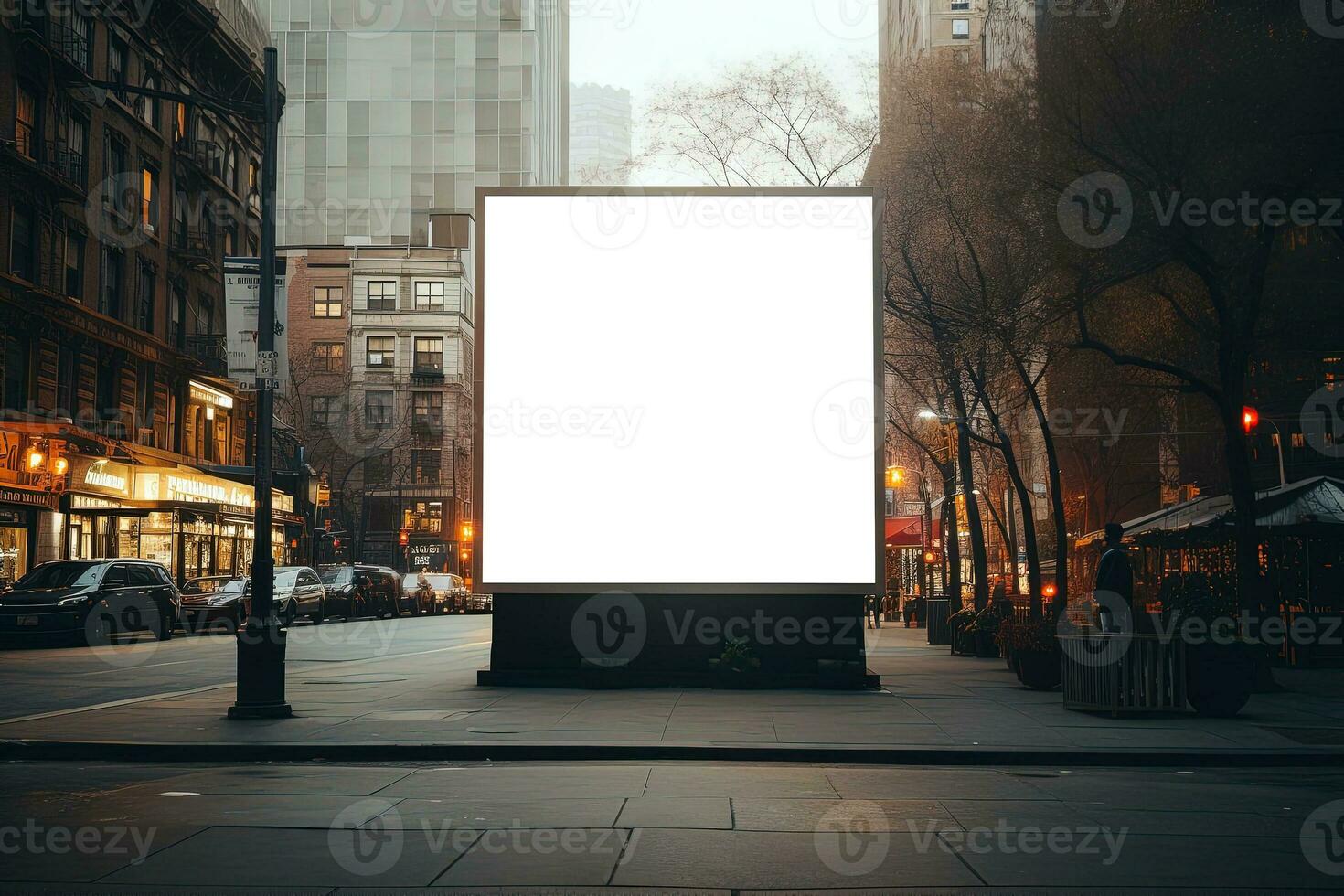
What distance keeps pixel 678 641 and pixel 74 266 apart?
2907 centimetres

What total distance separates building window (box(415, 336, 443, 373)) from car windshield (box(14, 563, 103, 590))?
59.7 m

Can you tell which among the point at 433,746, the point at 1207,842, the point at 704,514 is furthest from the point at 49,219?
the point at 1207,842

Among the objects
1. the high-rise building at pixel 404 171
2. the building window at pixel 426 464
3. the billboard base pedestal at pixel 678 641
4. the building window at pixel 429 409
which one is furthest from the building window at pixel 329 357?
the billboard base pedestal at pixel 678 641

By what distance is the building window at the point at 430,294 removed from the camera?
294 ft

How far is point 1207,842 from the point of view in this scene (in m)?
8.02

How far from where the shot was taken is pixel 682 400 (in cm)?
1770

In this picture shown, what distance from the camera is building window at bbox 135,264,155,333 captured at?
44.6 meters

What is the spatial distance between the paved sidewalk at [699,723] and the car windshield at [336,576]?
26271 millimetres

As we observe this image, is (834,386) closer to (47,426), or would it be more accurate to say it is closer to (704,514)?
(704,514)

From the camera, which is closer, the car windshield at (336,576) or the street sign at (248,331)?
the street sign at (248,331)

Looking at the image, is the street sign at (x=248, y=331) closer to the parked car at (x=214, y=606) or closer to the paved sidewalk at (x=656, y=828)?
the paved sidewalk at (x=656, y=828)
